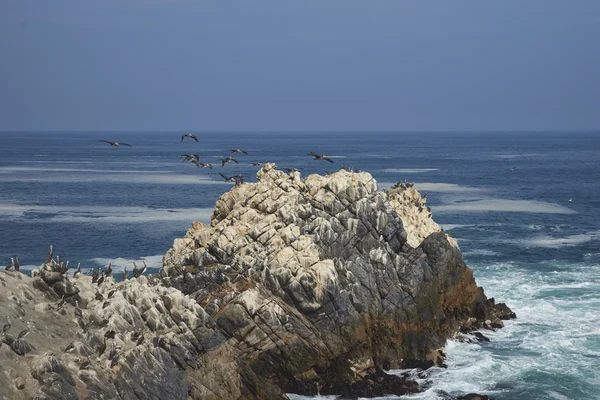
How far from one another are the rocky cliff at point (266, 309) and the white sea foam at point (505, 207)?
1949 inches

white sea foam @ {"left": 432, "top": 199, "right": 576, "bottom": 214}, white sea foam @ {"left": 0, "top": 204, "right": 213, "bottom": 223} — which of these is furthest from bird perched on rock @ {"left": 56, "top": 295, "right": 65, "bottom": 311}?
white sea foam @ {"left": 432, "top": 199, "right": 576, "bottom": 214}

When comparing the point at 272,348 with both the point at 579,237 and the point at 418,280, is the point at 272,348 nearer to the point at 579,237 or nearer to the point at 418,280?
the point at 418,280

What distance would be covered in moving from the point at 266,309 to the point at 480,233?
5181 cm

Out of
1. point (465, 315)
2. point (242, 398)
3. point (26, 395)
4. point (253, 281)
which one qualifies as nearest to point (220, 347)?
point (242, 398)

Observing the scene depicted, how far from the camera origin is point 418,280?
49969 millimetres

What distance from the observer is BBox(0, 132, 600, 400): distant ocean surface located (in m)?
46.9

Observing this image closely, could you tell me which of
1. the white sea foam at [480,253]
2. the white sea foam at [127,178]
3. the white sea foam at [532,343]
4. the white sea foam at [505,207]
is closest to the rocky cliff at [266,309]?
the white sea foam at [532,343]

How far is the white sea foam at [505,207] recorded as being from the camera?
355 ft

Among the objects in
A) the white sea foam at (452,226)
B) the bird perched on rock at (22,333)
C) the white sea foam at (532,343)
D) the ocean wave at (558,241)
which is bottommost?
the white sea foam at (532,343)

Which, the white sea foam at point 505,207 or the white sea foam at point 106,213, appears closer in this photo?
the white sea foam at point 106,213

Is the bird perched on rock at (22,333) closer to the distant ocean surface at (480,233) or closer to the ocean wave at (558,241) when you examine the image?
the distant ocean surface at (480,233)

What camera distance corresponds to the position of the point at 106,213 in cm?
10656

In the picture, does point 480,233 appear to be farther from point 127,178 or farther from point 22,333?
point 127,178

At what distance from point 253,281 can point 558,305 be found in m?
27.2
